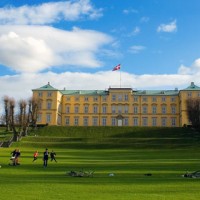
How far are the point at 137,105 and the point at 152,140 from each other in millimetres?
40952

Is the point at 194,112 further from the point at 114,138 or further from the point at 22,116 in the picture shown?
the point at 22,116

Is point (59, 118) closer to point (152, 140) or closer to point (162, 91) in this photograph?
point (162, 91)

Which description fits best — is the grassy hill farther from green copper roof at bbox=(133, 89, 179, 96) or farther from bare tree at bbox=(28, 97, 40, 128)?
green copper roof at bbox=(133, 89, 179, 96)

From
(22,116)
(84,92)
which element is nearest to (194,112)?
(22,116)

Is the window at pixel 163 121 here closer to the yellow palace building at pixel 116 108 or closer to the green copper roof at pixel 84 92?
the yellow palace building at pixel 116 108

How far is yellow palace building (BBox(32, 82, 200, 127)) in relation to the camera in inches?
4090

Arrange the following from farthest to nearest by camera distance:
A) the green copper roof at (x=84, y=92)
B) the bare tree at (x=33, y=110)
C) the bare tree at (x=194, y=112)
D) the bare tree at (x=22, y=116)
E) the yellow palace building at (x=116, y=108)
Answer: the green copper roof at (x=84, y=92), the yellow palace building at (x=116, y=108), the bare tree at (x=33, y=110), the bare tree at (x=194, y=112), the bare tree at (x=22, y=116)

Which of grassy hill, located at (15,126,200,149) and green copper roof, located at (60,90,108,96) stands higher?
green copper roof, located at (60,90,108,96)

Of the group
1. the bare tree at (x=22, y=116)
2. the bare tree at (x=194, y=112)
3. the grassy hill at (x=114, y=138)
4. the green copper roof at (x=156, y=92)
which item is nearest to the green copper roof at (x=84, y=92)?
the green copper roof at (x=156, y=92)

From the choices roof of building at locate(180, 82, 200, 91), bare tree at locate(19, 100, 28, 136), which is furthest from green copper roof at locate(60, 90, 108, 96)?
bare tree at locate(19, 100, 28, 136)

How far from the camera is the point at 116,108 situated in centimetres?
10494

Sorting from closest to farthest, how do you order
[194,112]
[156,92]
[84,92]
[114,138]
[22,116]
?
1. [114,138]
2. [22,116]
3. [194,112]
4. [156,92]
5. [84,92]

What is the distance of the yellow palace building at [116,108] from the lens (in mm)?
103875

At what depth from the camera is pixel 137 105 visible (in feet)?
344
